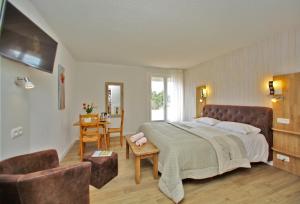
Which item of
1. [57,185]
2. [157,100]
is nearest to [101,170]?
[57,185]

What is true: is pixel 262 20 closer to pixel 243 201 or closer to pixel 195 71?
pixel 243 201

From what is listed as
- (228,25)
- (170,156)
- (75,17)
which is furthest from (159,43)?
(170,156)

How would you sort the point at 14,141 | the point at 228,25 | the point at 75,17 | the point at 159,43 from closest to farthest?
the point at 14,141 → the point at 75,17 → the point at 228,25 → the point at 159,43

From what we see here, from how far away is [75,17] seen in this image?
2295mm

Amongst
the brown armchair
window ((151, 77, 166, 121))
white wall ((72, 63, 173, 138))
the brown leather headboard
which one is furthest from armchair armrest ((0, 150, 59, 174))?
window ((151, 77, 166, 121))

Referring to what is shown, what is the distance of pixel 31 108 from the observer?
2.21m

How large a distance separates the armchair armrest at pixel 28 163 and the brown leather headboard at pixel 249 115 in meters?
3.66

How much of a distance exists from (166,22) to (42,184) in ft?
8.57

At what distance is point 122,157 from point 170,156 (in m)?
1.64

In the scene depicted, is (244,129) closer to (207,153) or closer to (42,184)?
(207,153)

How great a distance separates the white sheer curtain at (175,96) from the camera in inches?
238

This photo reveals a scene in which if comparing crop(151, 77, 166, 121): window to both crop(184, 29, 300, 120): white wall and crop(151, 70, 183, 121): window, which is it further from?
crop(184, 29, 300, 120): white wall

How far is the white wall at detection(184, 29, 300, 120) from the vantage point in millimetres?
2741

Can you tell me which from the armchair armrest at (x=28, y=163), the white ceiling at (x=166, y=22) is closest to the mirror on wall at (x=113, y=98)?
the white ceiling at (x=166, y=22)
